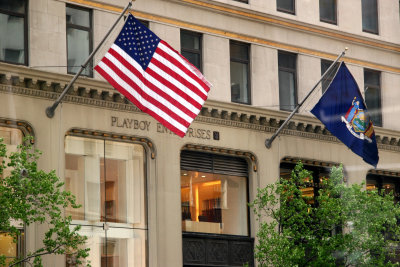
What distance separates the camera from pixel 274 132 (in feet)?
134

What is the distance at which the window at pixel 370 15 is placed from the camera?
46.3 meters

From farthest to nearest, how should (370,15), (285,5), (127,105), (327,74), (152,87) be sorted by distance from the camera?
(370,15) → (327,74) → (285,5) → (127,105) → (152,87)

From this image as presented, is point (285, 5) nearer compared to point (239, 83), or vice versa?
point (239, 83)

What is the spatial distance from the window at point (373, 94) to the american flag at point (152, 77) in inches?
613

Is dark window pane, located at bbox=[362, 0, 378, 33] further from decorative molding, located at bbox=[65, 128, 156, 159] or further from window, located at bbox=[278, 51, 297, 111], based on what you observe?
decorative molding, located at bbox=[65, 128, 156, 159]

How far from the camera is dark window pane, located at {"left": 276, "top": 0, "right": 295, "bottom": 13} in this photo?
140ft

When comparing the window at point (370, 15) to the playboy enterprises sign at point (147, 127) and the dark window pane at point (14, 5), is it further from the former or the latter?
the dark window pane at point (14, 5)

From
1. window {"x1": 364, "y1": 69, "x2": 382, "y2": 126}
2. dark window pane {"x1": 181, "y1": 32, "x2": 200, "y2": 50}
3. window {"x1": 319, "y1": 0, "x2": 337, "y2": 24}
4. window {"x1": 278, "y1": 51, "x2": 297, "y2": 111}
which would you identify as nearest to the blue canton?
dark window pane {"x1": 181, "y1": 32, "x2": 200, "y2": 50}

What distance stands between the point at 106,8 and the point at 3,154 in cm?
983

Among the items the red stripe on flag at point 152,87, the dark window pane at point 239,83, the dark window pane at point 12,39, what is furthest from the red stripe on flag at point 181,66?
the dark window pane at point 239,83

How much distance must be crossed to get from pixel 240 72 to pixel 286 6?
13.7 ft

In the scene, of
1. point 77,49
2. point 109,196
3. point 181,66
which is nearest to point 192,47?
point 77,49

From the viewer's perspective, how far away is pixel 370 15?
46.7 m

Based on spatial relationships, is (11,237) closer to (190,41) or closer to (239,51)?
(190,41)
